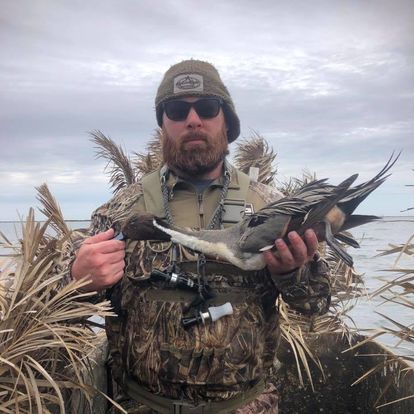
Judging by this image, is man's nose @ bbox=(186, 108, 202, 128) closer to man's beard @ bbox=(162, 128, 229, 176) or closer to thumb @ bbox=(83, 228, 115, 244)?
man's beard @ bbox=(162, 128, 229, 176)

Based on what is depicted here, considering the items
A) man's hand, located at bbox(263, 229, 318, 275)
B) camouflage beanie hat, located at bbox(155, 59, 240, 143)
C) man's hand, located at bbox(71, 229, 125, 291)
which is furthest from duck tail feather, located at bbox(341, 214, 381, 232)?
camouflage beanie hat, located at bbox(155, 59, 240, 143)

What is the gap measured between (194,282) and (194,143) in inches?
42.7

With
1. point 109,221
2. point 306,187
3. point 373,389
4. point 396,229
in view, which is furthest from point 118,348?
point 396,229

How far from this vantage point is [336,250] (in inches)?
108

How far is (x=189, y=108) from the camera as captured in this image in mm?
3754

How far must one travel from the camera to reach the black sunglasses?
375 centimetres

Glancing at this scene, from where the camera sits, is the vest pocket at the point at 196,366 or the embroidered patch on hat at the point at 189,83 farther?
the embroidered patch on hat at the point at 189,83

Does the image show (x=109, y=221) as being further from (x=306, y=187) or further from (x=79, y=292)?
(x=306, y=187)

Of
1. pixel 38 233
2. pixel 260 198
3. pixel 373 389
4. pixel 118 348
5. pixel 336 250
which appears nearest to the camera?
pixel 336 250

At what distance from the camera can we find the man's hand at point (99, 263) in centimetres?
299

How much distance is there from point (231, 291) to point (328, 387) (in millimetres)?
2786

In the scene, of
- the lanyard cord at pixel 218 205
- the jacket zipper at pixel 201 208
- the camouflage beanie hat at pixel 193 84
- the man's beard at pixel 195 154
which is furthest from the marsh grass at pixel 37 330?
the camouflage beanie hat at pixel 193 84

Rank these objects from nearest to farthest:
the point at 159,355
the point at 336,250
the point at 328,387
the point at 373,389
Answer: the point at 336,250 < the point at 159,355 < the point at 373,389 < the point at 328,387

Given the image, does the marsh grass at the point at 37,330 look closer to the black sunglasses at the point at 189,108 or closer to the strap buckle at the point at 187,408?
the strap buckle at the point at 187,408
